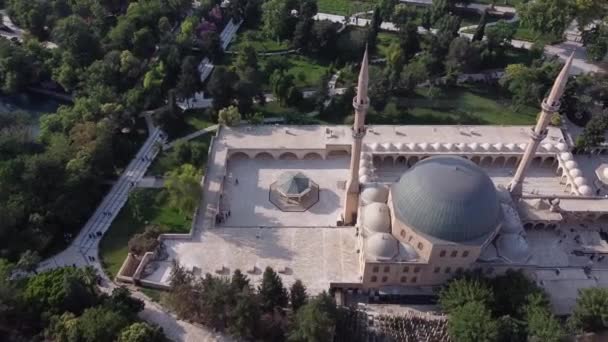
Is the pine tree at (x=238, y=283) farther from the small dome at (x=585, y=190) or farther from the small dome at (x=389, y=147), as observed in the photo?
the small dome at (x=585, y=190)

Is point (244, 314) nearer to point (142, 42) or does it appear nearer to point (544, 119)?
point (544, 119)

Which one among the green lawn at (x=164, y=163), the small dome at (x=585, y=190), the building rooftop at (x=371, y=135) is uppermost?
the building rooftop at (x=371, y=135)

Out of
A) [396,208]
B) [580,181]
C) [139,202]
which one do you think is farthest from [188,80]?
[580,181]

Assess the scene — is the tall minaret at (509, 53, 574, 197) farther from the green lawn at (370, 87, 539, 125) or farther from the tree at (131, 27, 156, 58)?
the tree at (131, 27, 156, 58)

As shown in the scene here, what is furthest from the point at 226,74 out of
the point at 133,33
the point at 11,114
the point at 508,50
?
the point at 508,50

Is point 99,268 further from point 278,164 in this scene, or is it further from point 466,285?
point 466,285

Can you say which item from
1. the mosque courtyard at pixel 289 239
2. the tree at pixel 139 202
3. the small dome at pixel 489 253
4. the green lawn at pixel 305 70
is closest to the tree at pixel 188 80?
the green lawn at pixel 305 70
